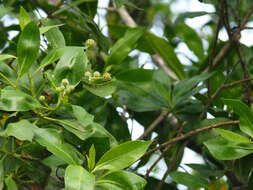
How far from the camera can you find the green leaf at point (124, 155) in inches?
36.9

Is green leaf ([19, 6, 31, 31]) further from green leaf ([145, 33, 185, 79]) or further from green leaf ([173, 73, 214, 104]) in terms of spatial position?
green leaf ([145, 33, 185, 79])

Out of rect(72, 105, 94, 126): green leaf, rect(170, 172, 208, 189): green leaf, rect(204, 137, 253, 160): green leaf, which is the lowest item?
rect(170, 172, 208, 189): green leaf

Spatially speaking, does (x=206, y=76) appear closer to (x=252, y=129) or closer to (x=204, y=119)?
(x=204, y=119)

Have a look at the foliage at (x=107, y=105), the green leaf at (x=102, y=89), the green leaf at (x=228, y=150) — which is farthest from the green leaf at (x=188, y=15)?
the green leaf at (x=228, y=150)

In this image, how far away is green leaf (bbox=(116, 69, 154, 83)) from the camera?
1.30 metres

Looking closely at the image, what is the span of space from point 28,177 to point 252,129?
477 mm

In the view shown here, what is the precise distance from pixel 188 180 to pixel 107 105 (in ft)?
0.89

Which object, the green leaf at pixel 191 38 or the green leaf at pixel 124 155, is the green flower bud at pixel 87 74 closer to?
the green leaf at pixel 124 155

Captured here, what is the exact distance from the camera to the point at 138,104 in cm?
138

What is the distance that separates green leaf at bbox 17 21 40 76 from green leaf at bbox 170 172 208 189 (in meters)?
0.41

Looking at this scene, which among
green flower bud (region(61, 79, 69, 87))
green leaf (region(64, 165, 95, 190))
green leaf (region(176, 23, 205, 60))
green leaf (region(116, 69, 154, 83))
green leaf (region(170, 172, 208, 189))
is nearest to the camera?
green leaf (region(64, 165, 95, 190))

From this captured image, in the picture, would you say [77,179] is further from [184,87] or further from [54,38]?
[184,87]

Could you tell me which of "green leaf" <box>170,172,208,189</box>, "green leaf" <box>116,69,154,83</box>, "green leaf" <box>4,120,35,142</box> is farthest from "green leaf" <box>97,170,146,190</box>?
"green leaf" <box>116,69,154,83</box>

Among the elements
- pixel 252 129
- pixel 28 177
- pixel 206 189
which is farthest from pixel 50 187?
pixel 252 129
